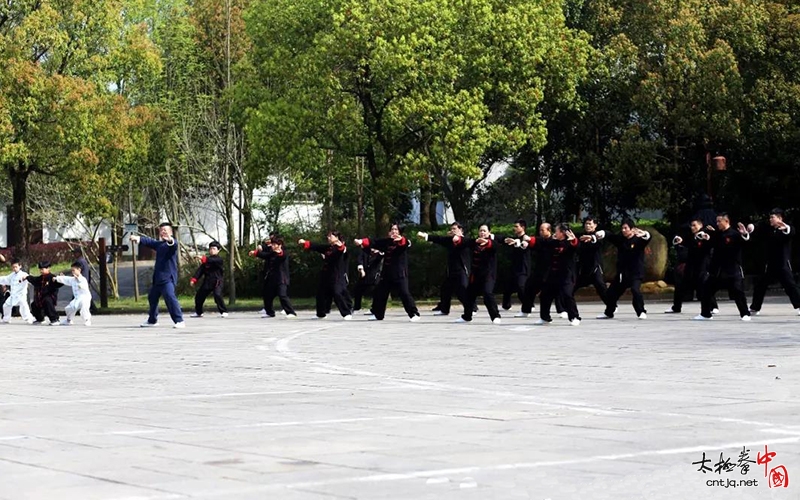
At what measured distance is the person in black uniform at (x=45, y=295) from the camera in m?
32.2

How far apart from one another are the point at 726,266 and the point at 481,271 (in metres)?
4.35

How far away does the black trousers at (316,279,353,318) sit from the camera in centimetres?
2973

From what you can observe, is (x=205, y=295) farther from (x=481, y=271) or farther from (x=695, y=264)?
(x=695, y=264)

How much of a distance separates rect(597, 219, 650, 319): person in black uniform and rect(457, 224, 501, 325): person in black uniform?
218 cm

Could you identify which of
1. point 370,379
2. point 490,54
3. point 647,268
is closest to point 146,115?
point 490,54

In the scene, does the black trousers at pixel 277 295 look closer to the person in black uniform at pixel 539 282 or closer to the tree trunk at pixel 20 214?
the person in black uniform at pixel 539 282

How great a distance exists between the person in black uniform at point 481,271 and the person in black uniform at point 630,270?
218 cm

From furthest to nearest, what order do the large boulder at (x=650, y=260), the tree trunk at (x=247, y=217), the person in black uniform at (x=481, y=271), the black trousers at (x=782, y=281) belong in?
the tree trunk at (x=247, y=217)
the large boulder at (x=650, y=260)
the person in black uniform at (x=481, y=271)
the black trousers at (x=782, y=281)

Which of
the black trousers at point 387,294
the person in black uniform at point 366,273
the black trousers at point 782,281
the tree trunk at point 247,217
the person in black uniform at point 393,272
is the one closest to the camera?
the black trousers at point 782,281

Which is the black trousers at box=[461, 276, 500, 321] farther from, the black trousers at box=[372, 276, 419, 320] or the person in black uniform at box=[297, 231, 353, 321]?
the person in black uniform at box=[297, 231, 353, 321]

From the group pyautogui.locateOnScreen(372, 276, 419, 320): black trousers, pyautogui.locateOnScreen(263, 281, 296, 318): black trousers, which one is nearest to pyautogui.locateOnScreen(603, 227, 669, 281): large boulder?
pyautogui.locateOnScreen(263, 281, 296, 318): black trousers

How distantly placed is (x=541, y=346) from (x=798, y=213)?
82.0ft

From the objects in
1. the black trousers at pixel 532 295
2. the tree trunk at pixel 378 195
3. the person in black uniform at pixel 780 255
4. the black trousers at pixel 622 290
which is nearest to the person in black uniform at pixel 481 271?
the black trousers at pixel 532 295

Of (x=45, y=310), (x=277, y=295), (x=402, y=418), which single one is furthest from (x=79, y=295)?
(x=402, y=418)
